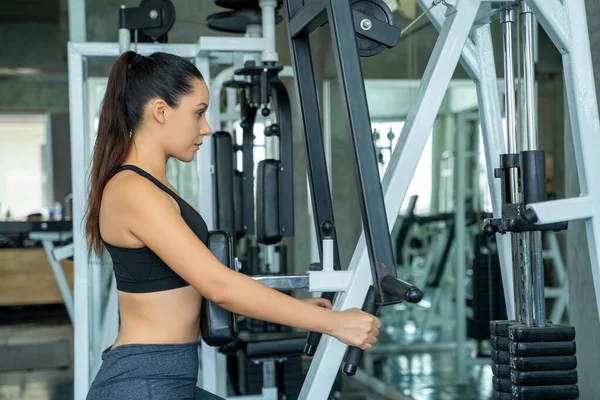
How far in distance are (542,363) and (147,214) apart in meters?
0.90

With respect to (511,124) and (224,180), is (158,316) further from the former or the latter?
(224,180)

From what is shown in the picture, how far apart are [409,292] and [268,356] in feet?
6.62

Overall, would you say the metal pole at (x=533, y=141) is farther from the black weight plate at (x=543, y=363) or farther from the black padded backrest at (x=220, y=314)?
the black padded backrest at (x=220, y=314)

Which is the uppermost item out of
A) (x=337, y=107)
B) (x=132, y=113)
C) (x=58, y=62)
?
(x=58, y=62)

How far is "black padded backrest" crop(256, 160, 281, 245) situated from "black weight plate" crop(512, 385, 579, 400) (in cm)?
166

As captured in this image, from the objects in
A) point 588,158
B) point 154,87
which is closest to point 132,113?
point 154,87

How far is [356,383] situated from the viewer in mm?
4941

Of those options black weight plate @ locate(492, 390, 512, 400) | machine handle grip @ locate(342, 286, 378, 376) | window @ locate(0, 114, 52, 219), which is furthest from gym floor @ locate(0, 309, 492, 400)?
window @ locate(0, 114, 52, 219)

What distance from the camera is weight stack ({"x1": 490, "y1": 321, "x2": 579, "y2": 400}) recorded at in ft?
5.68

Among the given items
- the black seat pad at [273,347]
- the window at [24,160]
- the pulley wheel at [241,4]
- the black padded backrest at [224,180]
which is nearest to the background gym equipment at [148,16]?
the pulley wheel at [241,4]

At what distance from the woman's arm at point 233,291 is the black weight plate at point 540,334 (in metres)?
0.43

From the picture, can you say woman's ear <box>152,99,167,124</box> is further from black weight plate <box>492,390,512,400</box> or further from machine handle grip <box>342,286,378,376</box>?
black weight plate <box>492,390,512,400</box>

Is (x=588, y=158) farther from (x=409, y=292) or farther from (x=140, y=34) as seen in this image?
(x=140, y=34)

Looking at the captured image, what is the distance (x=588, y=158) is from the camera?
177 centimetres
